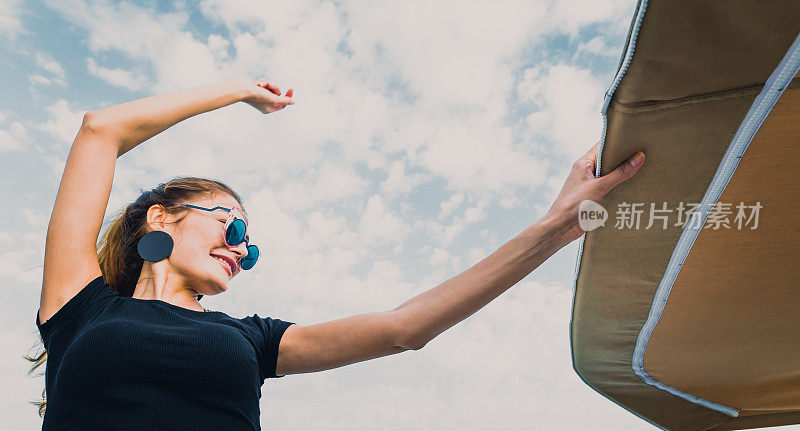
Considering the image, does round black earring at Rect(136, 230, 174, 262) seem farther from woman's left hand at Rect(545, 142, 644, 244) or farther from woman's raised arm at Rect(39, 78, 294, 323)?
woman's left hand at Rect(545, 142, 644, 244)

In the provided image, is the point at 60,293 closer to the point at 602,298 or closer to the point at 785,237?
the point at 602,298

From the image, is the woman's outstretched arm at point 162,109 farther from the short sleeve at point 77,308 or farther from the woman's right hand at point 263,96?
the short sleeve at point 77,308

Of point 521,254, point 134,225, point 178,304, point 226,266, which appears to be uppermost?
point 134,225

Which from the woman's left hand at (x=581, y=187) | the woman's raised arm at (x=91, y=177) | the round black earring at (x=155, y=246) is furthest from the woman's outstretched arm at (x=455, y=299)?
the woman's raised arm at (x=91, y=177)

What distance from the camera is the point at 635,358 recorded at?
6.56ft

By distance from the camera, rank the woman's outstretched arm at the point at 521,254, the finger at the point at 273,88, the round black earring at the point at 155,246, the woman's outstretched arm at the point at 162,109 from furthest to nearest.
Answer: the finger at the point at 273,88, the round black earring at the point at 155,246, the woman's outstretched arm at the point at 162,109, the woman's outstretched arm at the point at 521,254

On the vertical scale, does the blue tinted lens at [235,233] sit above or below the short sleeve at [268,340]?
above

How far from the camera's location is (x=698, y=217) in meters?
1.44

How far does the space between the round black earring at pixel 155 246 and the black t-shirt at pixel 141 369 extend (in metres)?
0.23

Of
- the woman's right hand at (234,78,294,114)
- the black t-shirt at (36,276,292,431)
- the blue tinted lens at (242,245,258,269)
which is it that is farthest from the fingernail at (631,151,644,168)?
the blue tinted lens at (242,245,258,269)

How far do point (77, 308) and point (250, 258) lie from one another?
0.63 m

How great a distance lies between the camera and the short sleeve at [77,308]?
1.58 m

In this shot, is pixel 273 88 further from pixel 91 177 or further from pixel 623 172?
pixel 623 172

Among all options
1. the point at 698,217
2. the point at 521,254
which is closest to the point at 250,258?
the point at 521,254
